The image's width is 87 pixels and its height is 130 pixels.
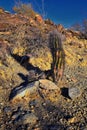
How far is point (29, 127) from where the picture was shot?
4.79 metres

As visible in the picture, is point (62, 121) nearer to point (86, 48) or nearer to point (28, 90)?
point (28, 90)

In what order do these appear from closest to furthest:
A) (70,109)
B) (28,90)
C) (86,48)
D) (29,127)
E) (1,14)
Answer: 1. (29,127)
2. (70,109)
3. (28,90)
4. (1,14)
5. (86,48)

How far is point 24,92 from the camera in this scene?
18.9 ft

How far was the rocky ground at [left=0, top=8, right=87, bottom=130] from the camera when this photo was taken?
5.04m

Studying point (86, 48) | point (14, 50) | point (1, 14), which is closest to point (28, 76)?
point (14, 50)

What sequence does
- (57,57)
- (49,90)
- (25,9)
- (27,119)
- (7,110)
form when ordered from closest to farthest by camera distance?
(27,119)
(7,110)
(49,90)
(57,57)
(25,9)

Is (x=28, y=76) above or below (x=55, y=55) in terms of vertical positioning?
below

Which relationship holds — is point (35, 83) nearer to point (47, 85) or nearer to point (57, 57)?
point (47, 85)

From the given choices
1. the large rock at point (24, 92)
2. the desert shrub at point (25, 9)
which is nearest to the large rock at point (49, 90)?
the large rock at point (24, 92)

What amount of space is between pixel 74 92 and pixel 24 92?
1.02m

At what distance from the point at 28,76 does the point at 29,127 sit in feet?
6.18

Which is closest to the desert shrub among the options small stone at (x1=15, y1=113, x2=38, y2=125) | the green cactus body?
the green cactus body

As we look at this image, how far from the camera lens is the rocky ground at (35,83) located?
5.04 m

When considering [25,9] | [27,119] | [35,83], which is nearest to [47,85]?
[35,83]
